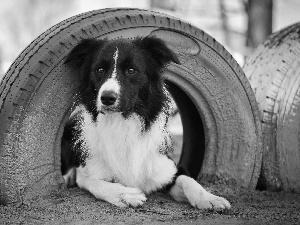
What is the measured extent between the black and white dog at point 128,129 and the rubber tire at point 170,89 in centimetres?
15

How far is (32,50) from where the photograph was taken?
145 inches

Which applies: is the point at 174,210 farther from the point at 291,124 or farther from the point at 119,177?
the point at 291,124

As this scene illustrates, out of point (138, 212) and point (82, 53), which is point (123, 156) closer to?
point (138, 212)

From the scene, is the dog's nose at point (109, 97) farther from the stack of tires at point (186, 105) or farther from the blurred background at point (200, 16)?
the blurred background at point (200, 16)

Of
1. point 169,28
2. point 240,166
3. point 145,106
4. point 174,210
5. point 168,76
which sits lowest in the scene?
point 174,210

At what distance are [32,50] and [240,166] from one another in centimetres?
204

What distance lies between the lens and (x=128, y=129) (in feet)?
12.9

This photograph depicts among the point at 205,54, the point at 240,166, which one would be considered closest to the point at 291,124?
→ the point at 240,166

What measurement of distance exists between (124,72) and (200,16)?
15443 mm

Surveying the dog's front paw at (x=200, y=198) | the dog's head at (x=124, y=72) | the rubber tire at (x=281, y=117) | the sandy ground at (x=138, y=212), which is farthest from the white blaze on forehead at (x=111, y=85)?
the rubber tire at (x=281, y=117)

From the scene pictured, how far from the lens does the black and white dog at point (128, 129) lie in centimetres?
367

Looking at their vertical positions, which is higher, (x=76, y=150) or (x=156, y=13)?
(x=156, y=13)

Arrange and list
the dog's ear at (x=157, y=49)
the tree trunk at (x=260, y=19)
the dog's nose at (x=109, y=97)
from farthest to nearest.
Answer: the tree trunk at (x=260, y=19) < the dog's ear at (x=157, y=49) < the dog's nose at (x=109, y=97)

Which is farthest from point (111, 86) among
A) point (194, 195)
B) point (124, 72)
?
point (194, 195)
